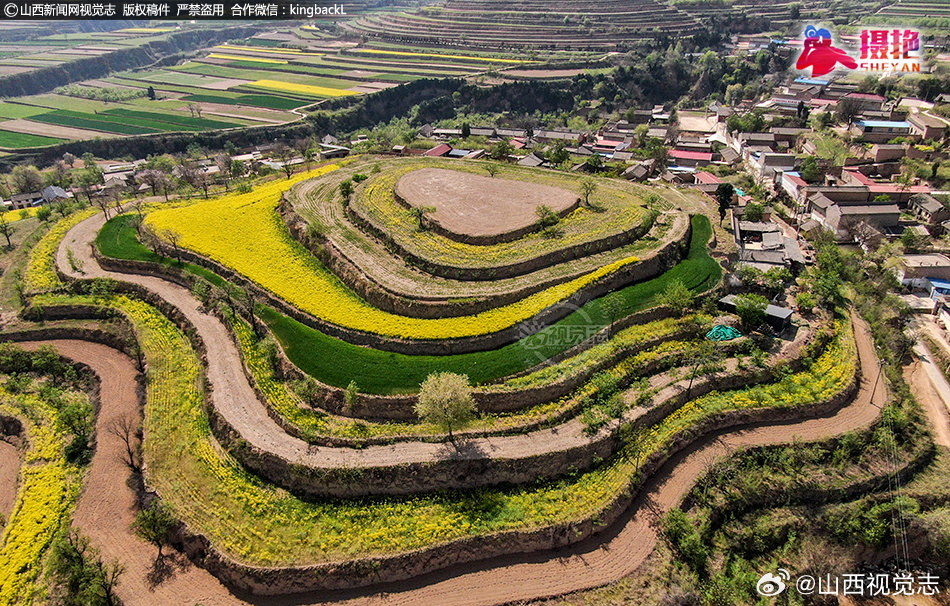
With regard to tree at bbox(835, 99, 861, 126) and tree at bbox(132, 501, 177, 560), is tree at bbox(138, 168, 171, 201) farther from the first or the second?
tree at bbox(835, 99, 861, 126)

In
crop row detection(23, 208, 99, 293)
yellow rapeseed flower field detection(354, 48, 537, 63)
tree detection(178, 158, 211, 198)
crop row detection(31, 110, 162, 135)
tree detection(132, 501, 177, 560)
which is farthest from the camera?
yellow rapeseed flower field detection(354, 48, 537, 63)

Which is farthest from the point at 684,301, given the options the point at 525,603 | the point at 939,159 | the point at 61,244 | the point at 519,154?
the point at 61,244

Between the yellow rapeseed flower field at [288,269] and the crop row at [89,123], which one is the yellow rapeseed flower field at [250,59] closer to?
the crop row at [89,123]

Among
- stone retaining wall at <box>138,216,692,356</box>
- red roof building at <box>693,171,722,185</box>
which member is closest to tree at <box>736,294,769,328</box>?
stone retaining wall at <box>138,216,692,356</box>

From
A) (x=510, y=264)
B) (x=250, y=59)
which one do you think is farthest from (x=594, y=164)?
(x=250, y=59)

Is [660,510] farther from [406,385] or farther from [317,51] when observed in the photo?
[317,51]
